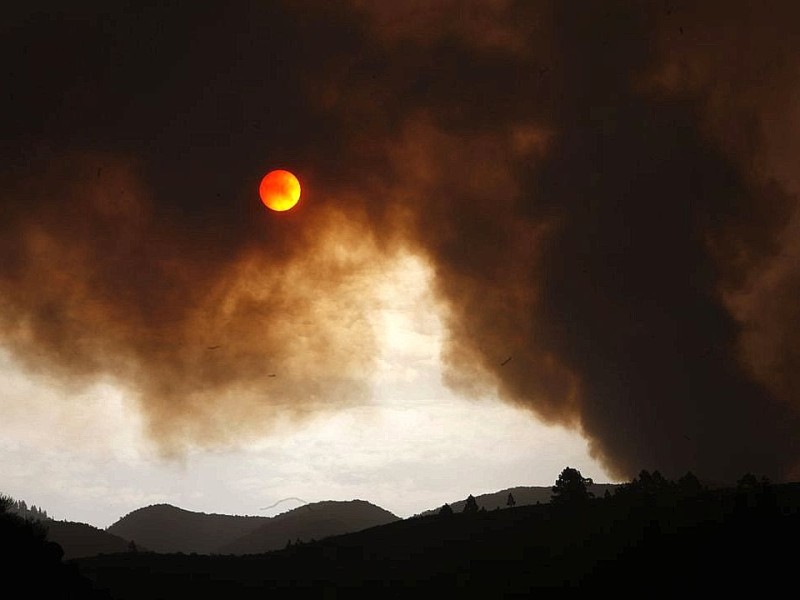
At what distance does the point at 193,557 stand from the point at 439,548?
4460 centimetres

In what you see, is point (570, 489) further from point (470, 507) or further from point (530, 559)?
point (530, 559)

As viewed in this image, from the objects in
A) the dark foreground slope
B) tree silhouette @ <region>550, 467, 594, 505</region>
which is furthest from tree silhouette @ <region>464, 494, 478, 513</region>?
tree silhouette @ <region>550, 467, 594, 505</region>

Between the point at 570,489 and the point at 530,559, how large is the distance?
31.3m

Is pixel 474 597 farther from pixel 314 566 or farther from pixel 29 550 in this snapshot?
pixel 29 550

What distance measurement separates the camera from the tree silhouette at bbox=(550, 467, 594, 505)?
109 metres

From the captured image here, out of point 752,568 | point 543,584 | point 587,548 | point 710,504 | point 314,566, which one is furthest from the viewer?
point 314,566

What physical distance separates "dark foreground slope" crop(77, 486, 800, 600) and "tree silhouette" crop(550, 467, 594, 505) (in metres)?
3.06

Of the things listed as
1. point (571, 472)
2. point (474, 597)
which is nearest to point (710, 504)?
point (571, 472)

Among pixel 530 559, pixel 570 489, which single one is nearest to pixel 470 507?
pixel 570 489

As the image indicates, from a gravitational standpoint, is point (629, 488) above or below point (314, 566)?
above

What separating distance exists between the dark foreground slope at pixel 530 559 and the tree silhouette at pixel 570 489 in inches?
120

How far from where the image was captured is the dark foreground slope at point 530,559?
62.0 m

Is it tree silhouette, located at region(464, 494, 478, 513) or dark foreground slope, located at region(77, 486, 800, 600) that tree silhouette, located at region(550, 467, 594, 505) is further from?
tree silhouette, located at region(464, 494, 478, 513)

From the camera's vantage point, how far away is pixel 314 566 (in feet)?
326
